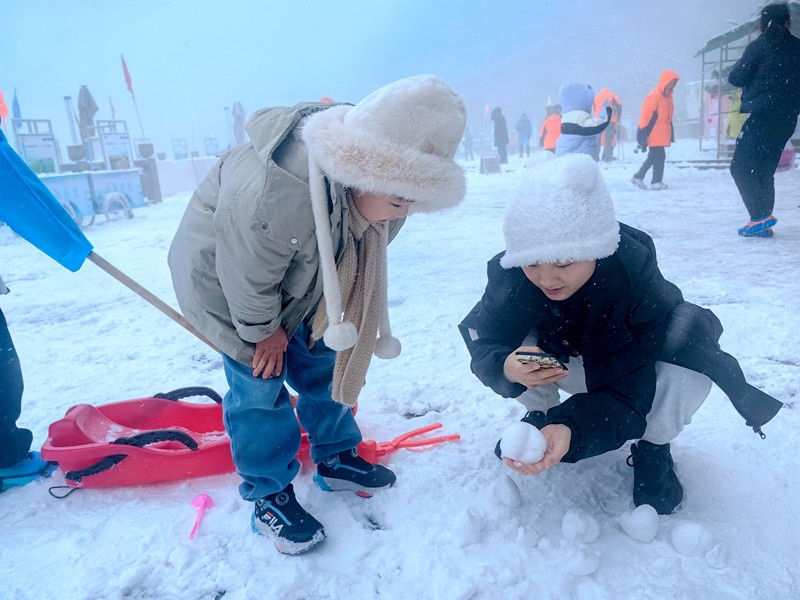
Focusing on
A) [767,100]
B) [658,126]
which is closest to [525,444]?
[767,100]

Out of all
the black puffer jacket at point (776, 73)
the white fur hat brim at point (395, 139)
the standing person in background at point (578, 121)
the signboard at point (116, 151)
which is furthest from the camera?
the signboard at point (116, 151)

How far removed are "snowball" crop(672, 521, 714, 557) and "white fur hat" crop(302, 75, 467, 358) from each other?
1036 millimetres

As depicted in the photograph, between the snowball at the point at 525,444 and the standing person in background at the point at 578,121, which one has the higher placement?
the standing person in background at the point at 578,121

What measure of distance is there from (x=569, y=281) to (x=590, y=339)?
0.21 m

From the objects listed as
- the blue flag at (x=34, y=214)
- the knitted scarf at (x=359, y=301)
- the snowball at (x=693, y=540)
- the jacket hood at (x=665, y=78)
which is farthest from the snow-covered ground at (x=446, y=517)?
the jacket hood at (x=665, y=78)

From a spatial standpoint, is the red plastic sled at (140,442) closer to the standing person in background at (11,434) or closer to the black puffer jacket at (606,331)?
the standing person in background at (11,434)

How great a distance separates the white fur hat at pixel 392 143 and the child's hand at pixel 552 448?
668mm

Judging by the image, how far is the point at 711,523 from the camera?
1454 millimetres

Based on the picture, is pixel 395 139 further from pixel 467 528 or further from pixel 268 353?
pixel 467 528

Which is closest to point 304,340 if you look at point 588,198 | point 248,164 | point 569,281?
point 248,164

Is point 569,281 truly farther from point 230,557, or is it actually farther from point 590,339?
point 230,557

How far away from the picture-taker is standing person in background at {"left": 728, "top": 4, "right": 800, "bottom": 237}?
161 inches

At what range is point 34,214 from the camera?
71.8 inches

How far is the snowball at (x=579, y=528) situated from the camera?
1410mm
